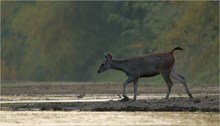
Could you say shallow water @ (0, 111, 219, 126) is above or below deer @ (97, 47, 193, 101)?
below

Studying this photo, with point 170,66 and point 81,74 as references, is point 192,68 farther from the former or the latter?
point 170,66

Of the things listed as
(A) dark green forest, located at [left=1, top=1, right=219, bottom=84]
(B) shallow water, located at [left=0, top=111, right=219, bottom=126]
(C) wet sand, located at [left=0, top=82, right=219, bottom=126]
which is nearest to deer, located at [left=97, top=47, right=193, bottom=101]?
(C) wet sand, located at [left=0, top=82, right=219, bottom=126]

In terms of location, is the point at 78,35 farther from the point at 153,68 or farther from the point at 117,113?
the point at 117,113

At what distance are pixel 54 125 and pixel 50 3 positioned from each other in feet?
197

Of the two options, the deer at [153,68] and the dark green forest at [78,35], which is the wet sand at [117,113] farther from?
the dark green forest at [78,35]

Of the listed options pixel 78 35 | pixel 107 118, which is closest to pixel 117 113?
pixel 107 118

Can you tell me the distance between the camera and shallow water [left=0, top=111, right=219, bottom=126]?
72.8 ft

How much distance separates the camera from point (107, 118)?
2366 centimetres

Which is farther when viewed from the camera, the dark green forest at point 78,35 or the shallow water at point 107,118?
the dark green forest at point 78,35

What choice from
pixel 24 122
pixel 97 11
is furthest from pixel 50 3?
pixel 24 122

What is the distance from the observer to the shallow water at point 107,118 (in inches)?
874

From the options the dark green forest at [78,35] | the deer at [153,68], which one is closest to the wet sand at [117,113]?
the deer at [153,68]

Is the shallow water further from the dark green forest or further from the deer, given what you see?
the dark green forest

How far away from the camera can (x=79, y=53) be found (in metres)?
79.4
